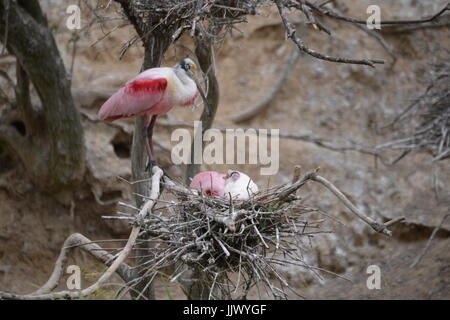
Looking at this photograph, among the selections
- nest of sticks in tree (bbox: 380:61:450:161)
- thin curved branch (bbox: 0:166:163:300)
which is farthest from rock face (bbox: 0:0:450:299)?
thin curved branch (bbox: 0:166:163:300)

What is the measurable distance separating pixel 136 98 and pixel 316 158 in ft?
10.4

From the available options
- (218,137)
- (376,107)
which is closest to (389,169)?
(376,107)

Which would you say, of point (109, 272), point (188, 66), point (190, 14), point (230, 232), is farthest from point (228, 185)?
point (109, 272)

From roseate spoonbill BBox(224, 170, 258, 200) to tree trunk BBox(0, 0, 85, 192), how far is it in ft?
5.00

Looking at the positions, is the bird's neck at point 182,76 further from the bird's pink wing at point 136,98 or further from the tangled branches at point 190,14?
the tangled branches at point 190,14

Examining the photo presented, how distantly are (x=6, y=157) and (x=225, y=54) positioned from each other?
2675 mm

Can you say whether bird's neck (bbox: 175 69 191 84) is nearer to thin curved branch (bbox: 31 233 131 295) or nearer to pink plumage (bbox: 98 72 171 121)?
pink plumage (bbox: 98 72 171 121)

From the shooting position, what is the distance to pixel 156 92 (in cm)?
409

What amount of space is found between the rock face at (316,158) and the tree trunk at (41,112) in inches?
12.1

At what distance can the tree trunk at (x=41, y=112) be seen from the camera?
4.70 metres

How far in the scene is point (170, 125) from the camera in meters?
6.46

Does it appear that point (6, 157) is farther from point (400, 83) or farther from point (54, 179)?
point (400, 83)

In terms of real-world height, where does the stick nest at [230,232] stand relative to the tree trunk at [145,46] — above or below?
below

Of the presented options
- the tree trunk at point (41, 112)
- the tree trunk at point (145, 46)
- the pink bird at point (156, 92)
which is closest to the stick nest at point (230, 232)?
the tree trunk at point (145, 46)
